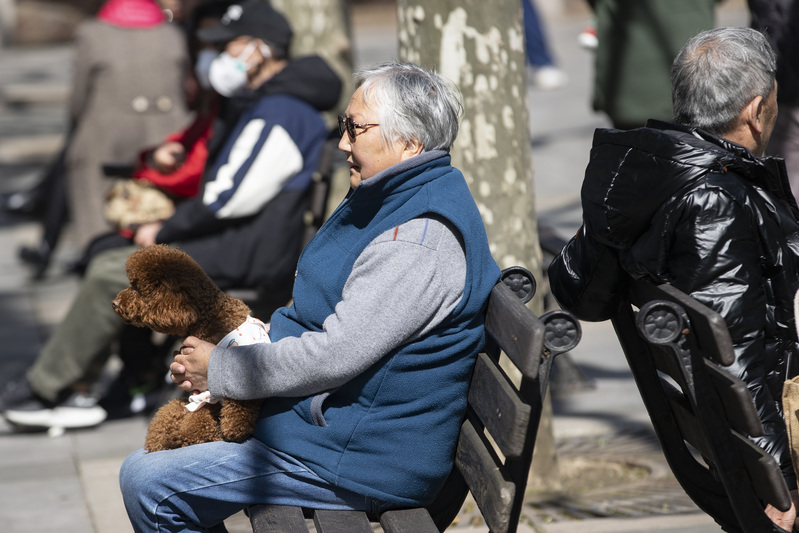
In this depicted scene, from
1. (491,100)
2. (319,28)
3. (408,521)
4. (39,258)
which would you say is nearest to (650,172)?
(408,521)

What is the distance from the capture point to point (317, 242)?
2.65 meters

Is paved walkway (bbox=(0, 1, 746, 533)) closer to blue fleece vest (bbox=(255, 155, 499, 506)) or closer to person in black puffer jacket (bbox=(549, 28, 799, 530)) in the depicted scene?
blue fleece vest (bbox=(255, 155, 499, 506))

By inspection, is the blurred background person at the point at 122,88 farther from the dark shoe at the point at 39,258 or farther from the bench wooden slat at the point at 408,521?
the bench wooden slat at the point at 408,521

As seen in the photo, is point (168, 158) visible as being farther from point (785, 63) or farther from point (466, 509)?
point (785, 63)

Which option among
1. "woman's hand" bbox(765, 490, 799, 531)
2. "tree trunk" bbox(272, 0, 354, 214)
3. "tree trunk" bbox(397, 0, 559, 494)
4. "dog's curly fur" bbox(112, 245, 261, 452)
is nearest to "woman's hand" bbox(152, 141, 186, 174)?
"tree trunk" bbox(272, 0, 354, 214)

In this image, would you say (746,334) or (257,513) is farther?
(257,513)

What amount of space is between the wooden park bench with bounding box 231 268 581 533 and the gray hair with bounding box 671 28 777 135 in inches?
24.3

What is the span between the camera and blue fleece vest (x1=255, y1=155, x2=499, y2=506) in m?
2.45

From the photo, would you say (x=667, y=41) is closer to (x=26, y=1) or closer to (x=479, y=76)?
(x=479, y=76)

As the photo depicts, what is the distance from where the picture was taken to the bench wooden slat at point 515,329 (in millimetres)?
2133

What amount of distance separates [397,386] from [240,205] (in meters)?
2.01

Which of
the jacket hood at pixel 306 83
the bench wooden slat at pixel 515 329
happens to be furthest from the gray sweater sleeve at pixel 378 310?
the jacket hood at pixel 306 83

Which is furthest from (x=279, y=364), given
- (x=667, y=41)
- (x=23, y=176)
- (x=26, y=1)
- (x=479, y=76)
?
(x=26, y=1)

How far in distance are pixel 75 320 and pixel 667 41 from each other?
3259 millimetres
